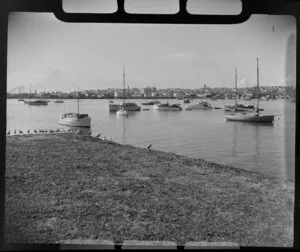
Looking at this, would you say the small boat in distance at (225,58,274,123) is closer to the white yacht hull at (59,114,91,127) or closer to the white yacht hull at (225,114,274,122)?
the white yacht hull at (225,114,274,122)

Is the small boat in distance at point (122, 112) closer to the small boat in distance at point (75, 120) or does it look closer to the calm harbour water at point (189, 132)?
the calm harbour water at point (189, 132)

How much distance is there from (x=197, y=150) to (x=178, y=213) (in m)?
8.32

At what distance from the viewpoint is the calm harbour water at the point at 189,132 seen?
11.4 metres

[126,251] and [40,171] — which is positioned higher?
[126,251]

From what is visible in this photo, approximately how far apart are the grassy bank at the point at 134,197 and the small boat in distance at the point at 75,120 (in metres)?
6.09

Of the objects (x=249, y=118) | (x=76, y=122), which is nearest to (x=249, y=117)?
(x=249, y=118)

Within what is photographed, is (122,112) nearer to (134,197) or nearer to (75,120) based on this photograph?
(75,120)

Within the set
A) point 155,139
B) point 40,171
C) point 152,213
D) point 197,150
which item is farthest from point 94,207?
point 155,139

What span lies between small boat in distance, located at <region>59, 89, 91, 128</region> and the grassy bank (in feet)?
20.0

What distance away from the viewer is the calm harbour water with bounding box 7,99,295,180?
37.3 feet

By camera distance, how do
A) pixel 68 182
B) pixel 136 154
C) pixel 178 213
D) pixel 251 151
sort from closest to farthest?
1. pixel 178 213
2. pixel 68 182
3. pixel 136 154
4. pixel 251 151

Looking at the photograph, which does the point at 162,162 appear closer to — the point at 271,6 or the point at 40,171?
the point at 40,171

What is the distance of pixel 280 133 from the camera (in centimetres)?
1617

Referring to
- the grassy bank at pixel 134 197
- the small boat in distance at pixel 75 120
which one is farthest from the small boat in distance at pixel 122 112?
the grassy bank at pixel 134 197
